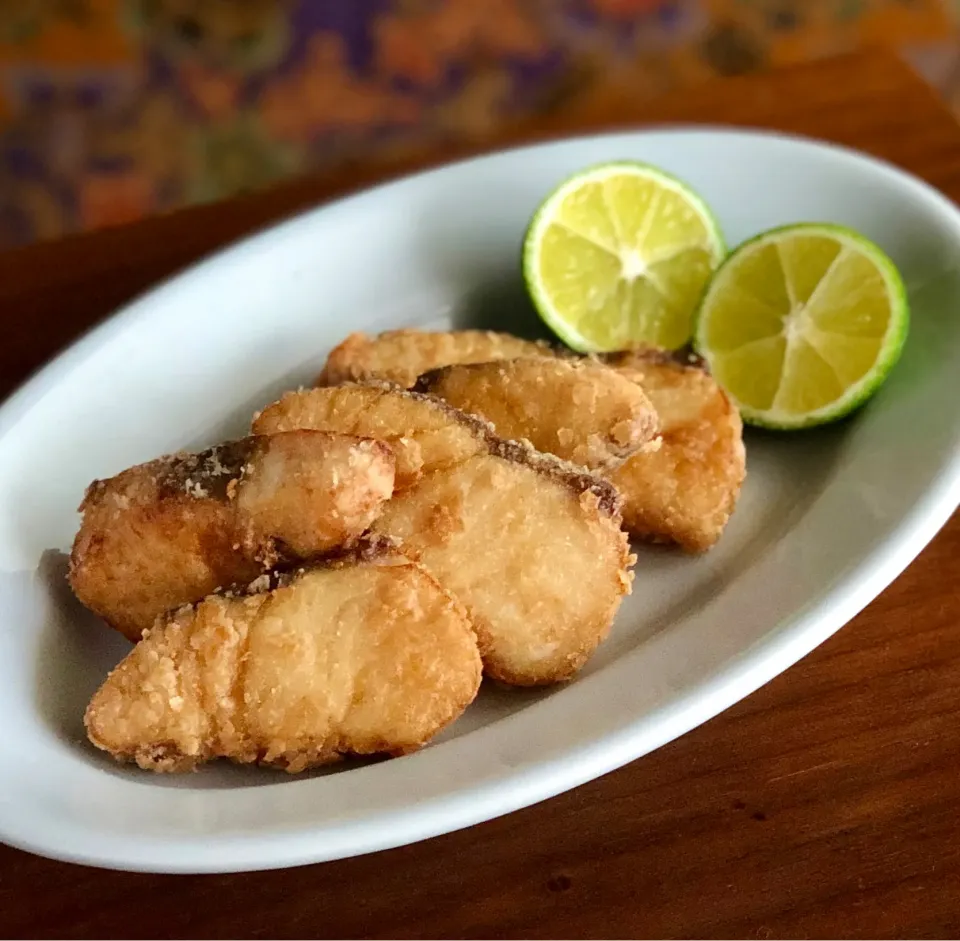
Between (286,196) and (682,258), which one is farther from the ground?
(286,196)

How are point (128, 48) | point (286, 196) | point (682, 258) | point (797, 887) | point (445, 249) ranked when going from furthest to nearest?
point (128, 48)
point (286, 196)
point (445, 249)
point (682, 258)
point (797, 887)

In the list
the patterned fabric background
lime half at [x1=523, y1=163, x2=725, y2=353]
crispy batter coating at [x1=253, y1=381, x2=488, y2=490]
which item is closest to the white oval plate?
lime half at [x1=523, y1=163, x2=725, y2=353]

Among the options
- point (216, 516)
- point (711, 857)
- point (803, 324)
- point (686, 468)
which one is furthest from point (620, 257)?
point (711, 857)

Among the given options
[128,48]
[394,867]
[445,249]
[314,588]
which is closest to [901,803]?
[394,867]

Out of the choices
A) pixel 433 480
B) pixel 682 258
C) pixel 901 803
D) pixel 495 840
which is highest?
pixel 433 480

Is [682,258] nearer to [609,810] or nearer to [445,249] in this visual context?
[445,249]

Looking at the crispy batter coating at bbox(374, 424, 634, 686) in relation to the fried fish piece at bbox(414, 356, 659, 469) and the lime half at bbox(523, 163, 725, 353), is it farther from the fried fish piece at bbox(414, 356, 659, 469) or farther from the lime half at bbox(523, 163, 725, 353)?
the lime half at bbox(523, 163, 725, 353)

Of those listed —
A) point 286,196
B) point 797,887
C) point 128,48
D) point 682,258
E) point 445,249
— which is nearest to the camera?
point 797,887
